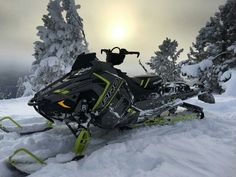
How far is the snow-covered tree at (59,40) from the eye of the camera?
24125 mm

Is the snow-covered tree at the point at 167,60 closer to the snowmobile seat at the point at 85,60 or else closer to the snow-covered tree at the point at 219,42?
the snow-covered tree at the point at 219,42

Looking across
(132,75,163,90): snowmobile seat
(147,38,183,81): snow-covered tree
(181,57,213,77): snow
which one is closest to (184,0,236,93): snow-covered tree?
(181,57,213,77): snow

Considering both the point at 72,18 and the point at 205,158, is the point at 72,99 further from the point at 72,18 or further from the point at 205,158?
the point at 72,18

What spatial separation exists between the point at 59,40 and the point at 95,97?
20.5 metres

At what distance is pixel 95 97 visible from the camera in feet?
16.6

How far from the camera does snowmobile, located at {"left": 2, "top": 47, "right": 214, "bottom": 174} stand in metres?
4.85

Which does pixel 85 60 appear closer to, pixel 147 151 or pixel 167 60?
pixel 147 151

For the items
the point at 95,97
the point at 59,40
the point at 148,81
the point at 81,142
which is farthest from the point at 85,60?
the point at 59,40

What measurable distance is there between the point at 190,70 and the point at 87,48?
898 centimetres

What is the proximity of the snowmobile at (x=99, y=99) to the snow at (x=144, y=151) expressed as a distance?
30cm

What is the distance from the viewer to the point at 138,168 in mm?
4180

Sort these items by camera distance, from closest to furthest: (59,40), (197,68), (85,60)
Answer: (85,60)
(59,40)
(197,68)

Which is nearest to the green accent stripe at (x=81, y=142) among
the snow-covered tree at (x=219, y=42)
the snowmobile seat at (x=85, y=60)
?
the snowmobile seat at (x=85, y=60)

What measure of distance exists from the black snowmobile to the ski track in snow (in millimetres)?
438
